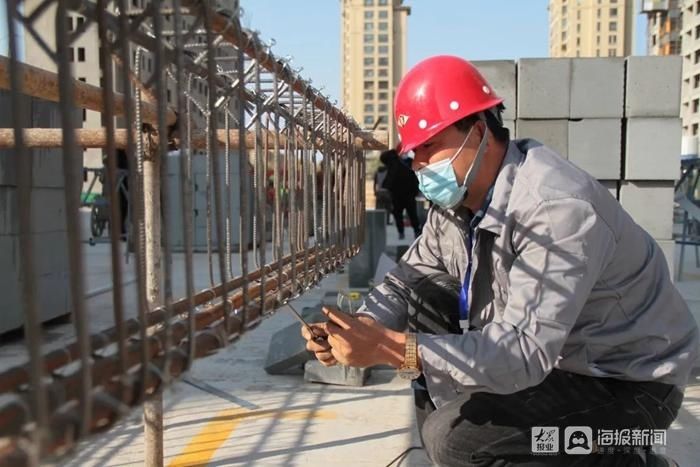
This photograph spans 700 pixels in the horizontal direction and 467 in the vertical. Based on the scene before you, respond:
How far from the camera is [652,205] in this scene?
477cm

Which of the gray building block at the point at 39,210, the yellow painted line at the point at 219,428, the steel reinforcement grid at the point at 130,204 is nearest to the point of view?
the steel reinforcement grid at the point at 130,204

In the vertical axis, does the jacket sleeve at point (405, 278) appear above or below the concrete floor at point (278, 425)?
above

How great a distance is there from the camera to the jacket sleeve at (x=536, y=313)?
6.31ft

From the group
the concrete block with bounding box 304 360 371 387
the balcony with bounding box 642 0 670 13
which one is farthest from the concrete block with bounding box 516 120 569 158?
the balcony with bounding box 642 0 670 13

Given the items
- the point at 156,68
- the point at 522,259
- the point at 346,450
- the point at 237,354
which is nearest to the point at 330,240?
the point at 346,450

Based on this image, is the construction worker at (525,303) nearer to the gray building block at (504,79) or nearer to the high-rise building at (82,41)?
the high-rise building at (82,41)

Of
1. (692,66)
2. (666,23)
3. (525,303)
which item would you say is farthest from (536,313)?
(666,23)

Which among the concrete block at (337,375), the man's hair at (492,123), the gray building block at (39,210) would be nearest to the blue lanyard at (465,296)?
the man's hair at (492,123)

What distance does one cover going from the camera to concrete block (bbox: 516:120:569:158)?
4.79m

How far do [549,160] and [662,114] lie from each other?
2980 millimetres

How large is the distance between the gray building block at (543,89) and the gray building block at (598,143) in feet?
0.48

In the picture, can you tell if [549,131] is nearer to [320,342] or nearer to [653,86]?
[653,86]

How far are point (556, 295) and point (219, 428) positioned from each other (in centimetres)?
210

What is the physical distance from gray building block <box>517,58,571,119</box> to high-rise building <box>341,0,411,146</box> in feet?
299
